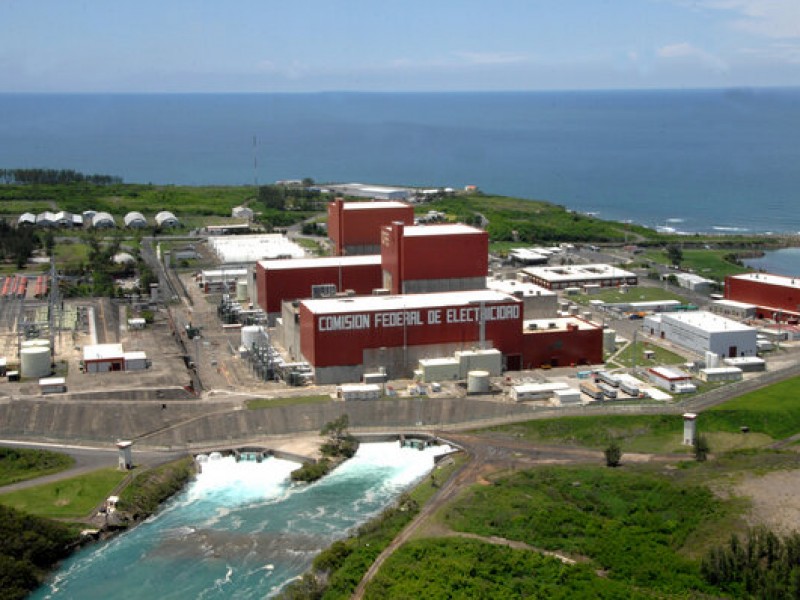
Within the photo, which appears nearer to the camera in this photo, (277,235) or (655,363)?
(655,363)

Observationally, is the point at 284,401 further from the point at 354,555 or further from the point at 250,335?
the point at 354,555

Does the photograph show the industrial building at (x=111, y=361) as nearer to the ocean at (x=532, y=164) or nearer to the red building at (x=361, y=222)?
the red building at (x=361, y=222)

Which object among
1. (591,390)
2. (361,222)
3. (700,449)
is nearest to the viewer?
(700,449)

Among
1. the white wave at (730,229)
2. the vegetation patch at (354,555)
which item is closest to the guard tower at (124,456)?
the vegetation patch at (354,555)

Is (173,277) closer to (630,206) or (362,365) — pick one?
(362,365)

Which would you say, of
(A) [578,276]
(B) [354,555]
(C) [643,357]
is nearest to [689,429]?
(C) [643,357]

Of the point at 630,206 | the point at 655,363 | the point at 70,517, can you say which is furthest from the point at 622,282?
the point at 630,206
